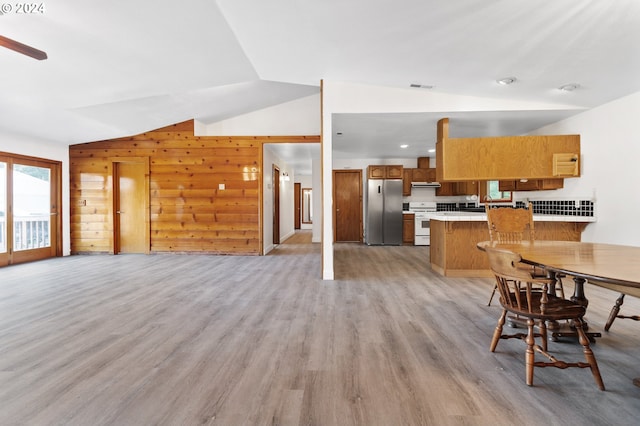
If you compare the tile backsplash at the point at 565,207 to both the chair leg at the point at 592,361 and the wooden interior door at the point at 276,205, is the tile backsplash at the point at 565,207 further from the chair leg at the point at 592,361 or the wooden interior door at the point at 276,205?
the wooden interior door at the point at 276,205

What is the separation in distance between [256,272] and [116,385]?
314cm

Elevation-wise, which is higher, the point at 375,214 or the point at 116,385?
the point at 375,214

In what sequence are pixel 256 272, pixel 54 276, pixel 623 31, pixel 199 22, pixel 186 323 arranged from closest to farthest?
pixel 623 31
pixel 186 323
pixel 199 22
pixel 54 276
pixel 256 272

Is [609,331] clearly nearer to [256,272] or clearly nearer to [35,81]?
[256,272]

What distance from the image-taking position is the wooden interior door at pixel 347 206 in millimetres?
8945

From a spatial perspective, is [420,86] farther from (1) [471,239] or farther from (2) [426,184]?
(2) [426,184]

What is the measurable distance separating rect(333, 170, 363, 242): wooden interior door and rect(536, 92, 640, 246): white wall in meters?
5.01

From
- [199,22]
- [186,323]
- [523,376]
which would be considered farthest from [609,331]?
[199,22]

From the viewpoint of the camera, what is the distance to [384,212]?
818 centimetres

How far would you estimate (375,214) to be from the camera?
8.19m

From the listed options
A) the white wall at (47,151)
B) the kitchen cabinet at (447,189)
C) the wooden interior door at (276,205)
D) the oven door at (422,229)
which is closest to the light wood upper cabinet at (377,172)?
the oven door at (422,229)

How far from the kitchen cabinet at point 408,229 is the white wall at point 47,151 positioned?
7.63 m

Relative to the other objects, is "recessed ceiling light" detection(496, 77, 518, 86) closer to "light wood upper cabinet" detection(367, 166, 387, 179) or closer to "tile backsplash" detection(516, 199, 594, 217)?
"tile backsplash" detection(516, 199, 594, 217)

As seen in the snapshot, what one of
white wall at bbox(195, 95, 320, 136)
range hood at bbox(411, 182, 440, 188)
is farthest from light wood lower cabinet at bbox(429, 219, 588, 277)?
range hood at bbox(411, 182, 440, 188)
